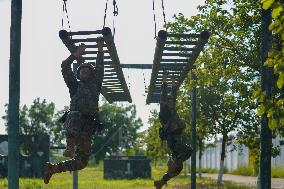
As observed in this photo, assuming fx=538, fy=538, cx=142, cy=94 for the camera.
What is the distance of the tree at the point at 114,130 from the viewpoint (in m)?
85.3

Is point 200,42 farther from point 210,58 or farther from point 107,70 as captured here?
point 210,58

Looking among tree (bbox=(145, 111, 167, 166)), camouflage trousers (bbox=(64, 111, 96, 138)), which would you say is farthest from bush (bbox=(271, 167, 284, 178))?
camouflage trousers (bbox=(64, 111, 96, 138))

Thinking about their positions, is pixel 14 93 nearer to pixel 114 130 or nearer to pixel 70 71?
pixel 70 71

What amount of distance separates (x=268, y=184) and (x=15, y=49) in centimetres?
503

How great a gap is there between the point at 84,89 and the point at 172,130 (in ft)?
6.43

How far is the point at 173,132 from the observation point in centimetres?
750

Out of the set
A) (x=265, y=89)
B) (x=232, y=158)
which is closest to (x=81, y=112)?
(x=265, y=89)

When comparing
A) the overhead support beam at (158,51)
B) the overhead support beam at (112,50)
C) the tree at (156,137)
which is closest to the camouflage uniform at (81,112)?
the overhead support beam at (112,50)

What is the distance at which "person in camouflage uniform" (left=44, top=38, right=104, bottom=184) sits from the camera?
5.83m

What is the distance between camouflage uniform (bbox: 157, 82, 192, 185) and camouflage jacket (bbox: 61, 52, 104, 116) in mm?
1594

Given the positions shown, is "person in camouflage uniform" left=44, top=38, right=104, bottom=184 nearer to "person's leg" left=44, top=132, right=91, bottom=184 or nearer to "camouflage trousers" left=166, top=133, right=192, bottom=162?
"person's leg" left=44, top=132, right=91, bottom=184

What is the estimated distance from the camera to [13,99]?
234 inches

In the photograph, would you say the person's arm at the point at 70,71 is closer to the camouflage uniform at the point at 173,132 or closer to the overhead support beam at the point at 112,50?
the overhead support beam at the point at 112,50

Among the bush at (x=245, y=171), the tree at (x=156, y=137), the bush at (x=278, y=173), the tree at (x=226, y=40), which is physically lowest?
the bush at (x=245, y=171)
